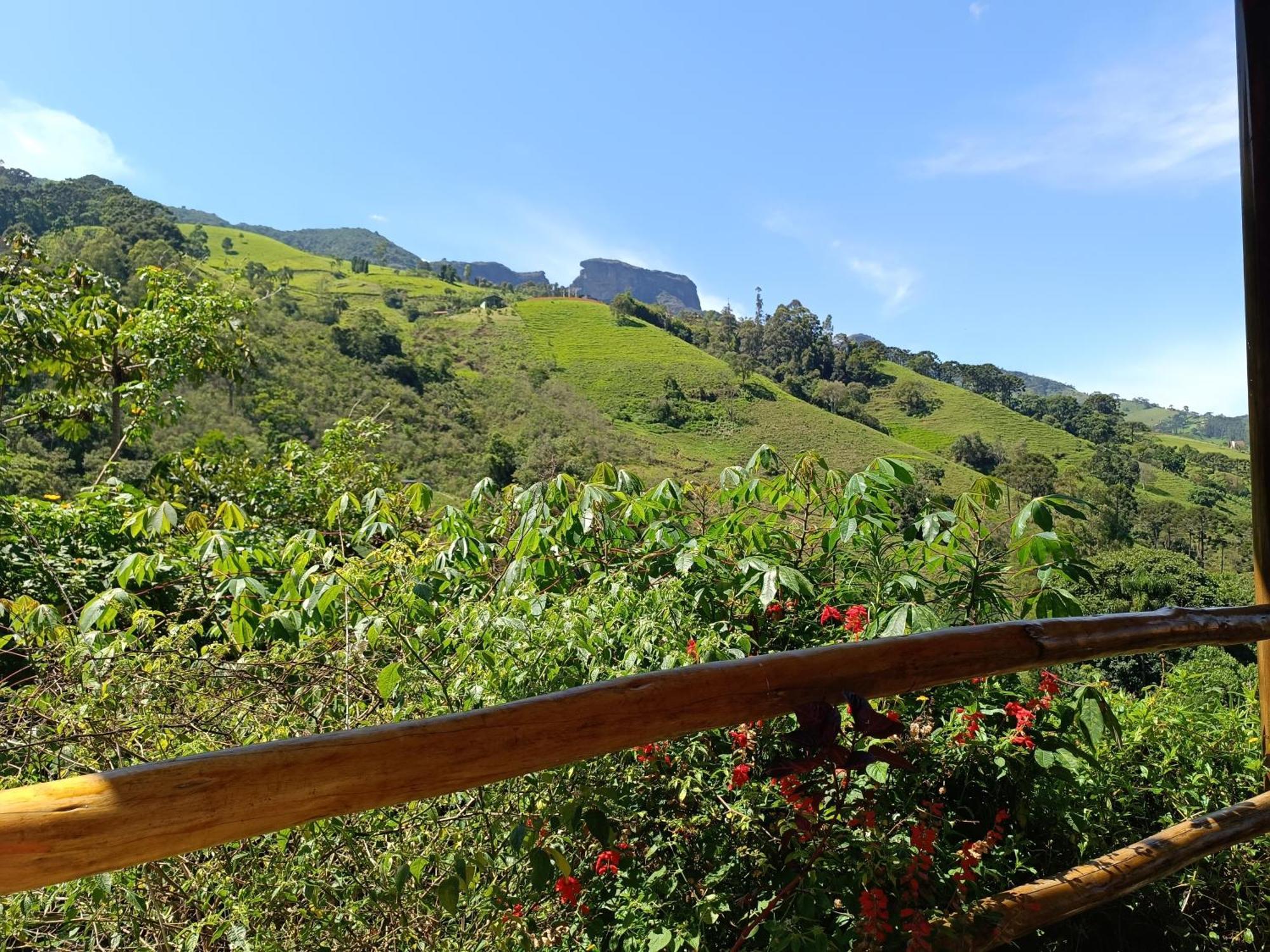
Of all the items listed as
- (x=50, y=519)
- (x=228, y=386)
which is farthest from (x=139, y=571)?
(x=228, y=386)

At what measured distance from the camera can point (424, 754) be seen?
28.2 inches

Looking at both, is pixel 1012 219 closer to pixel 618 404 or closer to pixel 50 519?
pixel 618 404

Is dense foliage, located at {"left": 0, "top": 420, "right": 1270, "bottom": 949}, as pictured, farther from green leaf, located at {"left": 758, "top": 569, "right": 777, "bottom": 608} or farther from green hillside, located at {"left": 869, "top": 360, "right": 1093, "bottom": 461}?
green hillside, located at {"left": 869, "top": 360, "right": 1093, "bottom": 461}

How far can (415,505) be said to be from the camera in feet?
7.67

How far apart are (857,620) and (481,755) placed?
46.9 inches

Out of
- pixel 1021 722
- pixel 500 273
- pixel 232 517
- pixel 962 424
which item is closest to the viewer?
pixel 1021 722

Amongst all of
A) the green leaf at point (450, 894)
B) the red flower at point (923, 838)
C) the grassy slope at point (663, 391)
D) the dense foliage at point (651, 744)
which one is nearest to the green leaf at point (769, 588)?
the dense foliage at point (651, 744)

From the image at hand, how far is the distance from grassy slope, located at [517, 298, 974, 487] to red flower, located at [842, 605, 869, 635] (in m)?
27.7

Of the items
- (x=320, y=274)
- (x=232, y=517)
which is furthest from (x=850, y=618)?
(x=320, y=274)

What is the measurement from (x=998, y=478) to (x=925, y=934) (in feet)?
3.85

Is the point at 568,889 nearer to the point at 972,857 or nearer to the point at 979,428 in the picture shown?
the point at 972,857

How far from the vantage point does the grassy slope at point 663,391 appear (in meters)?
36.8

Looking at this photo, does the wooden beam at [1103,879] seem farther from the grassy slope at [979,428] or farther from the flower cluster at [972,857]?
the grassy slope at [979,428]

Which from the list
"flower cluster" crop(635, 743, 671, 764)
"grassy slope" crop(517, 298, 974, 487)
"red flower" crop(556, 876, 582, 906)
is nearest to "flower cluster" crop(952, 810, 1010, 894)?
"flower cluster" crop(635, 743, 671, 764)
